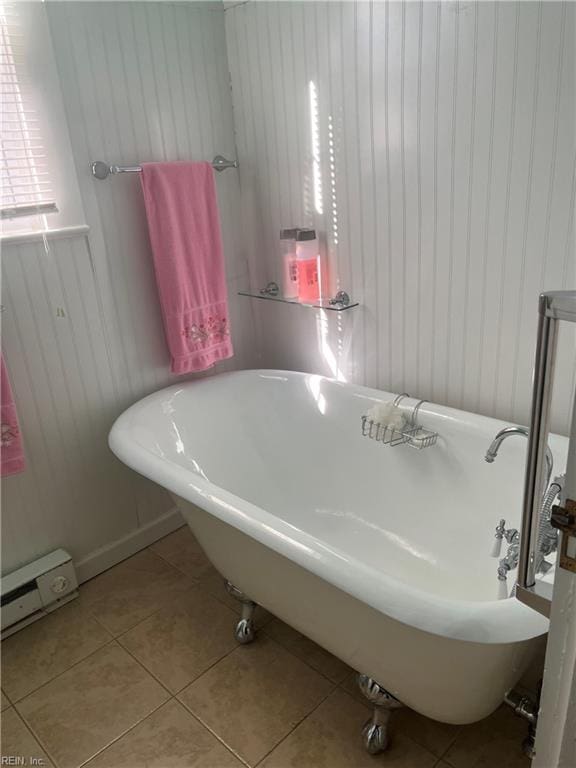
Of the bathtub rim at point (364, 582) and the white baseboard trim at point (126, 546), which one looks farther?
the white baseboard trim at point (126, 546)

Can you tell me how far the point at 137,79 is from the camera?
6.48ft

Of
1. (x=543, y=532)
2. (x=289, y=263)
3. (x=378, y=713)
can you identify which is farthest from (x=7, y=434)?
(x=543, y=532)

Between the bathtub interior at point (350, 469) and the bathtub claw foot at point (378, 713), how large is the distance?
386 mm

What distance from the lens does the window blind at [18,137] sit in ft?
5.70

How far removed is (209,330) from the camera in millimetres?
2250

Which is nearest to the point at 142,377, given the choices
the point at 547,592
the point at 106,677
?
the point at 106,677

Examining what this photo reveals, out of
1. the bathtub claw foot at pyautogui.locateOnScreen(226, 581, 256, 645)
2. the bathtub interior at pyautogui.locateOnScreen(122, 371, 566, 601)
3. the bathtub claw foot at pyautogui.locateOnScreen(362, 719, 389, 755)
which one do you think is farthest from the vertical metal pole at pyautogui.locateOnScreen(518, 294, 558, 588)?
the bathtub claw foot at pyautogui.locateOnScreen(226, 581, 256, 645)

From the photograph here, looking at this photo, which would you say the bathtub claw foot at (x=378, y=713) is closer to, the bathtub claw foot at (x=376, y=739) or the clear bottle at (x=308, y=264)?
the bathtub claw foot at (x=376, y=739)

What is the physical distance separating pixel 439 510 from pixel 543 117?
44.8 inches

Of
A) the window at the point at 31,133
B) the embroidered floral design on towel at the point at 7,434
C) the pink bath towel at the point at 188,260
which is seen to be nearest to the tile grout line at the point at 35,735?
the embroidered floral design on towel at the point at 7,434

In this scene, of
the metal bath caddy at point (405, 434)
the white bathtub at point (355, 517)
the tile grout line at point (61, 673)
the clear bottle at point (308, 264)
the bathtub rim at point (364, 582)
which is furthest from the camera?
Result: the clear bottle at point (308, 264)

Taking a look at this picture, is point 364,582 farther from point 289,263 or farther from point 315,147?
point 315,147

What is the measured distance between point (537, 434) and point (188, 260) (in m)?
1.70

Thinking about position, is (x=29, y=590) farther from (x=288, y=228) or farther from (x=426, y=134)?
(x=426, y=134)
